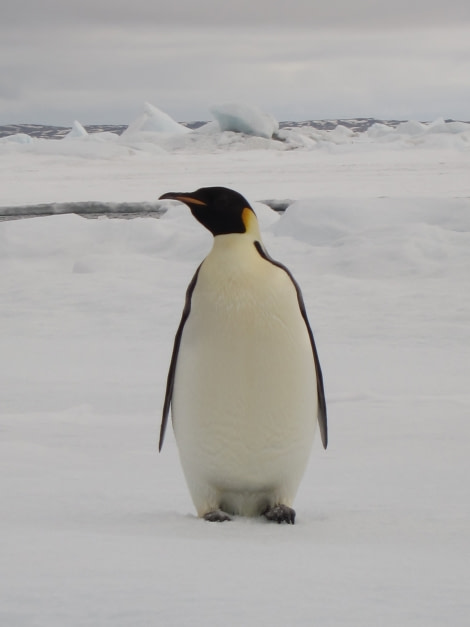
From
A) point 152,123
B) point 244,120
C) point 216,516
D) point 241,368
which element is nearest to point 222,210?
point 241,368

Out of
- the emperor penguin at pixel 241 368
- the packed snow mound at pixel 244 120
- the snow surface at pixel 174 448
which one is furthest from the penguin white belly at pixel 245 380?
the packed snow mound at pixel 244 120

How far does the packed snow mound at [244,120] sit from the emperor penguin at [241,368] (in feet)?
107

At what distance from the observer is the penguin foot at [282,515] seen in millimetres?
2244

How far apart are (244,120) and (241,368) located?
34424mm

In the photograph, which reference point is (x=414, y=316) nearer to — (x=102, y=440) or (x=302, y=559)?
(x=102, y=440)

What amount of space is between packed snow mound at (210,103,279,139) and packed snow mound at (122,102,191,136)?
484 centimetres

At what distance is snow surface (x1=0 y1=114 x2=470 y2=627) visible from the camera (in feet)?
4.73

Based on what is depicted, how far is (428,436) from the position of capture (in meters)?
3.52

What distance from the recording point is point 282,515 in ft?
7.36

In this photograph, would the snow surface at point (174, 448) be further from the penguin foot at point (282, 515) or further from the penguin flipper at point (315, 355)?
the penguin flipper at point (315, 355)

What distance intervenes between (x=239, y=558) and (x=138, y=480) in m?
1.18

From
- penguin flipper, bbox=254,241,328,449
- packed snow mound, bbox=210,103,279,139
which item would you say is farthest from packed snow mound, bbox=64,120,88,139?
penguin flipper, bbox=254,241,328,449

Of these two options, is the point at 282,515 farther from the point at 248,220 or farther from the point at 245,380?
the point at 248,220

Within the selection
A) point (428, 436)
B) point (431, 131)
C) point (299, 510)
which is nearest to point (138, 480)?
point (299, 510)
